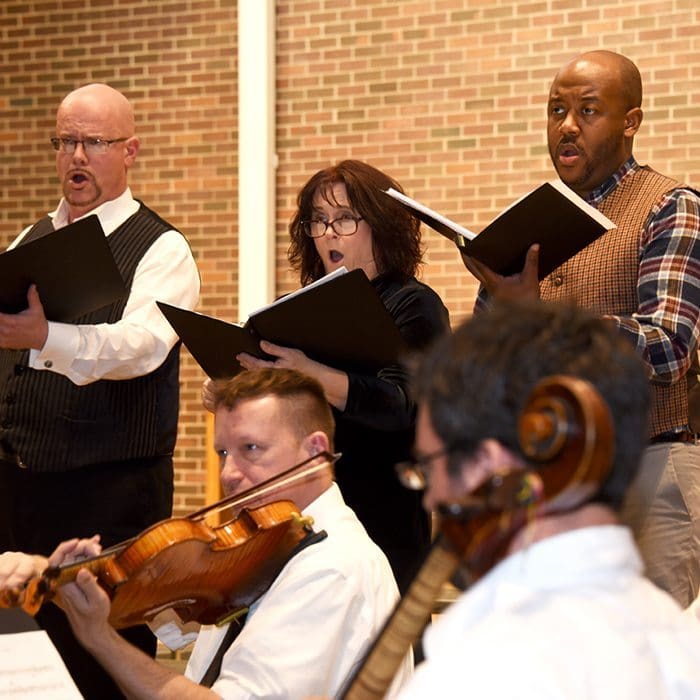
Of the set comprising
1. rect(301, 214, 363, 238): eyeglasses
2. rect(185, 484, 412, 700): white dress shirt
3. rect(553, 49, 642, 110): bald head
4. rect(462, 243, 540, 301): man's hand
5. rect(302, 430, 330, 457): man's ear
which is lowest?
rect(185, 484, 412, 700): white dress shirt

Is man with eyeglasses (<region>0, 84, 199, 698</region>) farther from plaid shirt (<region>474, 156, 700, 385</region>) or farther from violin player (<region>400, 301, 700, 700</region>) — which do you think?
violin player (<region>400, 301, 700, 700</region>)

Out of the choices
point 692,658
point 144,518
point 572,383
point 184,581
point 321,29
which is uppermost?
point 321,29

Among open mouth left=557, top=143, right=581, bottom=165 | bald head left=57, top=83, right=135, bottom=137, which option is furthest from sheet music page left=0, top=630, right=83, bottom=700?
bald head left=57, top=83, right=135, bottom=137

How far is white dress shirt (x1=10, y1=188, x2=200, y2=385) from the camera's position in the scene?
10.9 ft

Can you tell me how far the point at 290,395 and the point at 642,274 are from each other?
2.76ft

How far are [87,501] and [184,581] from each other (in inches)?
46.7

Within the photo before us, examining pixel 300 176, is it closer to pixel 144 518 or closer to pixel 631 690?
pixel 144 518

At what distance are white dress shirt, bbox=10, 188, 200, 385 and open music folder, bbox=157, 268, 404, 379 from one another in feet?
1.11

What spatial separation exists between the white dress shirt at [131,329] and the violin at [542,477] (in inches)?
89.8

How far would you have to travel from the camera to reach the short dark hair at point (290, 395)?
8.63 feet

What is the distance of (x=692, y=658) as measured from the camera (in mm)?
1195

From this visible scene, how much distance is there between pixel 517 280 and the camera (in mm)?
2770

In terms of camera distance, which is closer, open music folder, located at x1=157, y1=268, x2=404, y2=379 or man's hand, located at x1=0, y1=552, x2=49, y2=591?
man's hand, located at x1=0, y1=552, x2=49, y2=591

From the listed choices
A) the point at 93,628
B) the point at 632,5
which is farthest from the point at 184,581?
the point at 632,5
